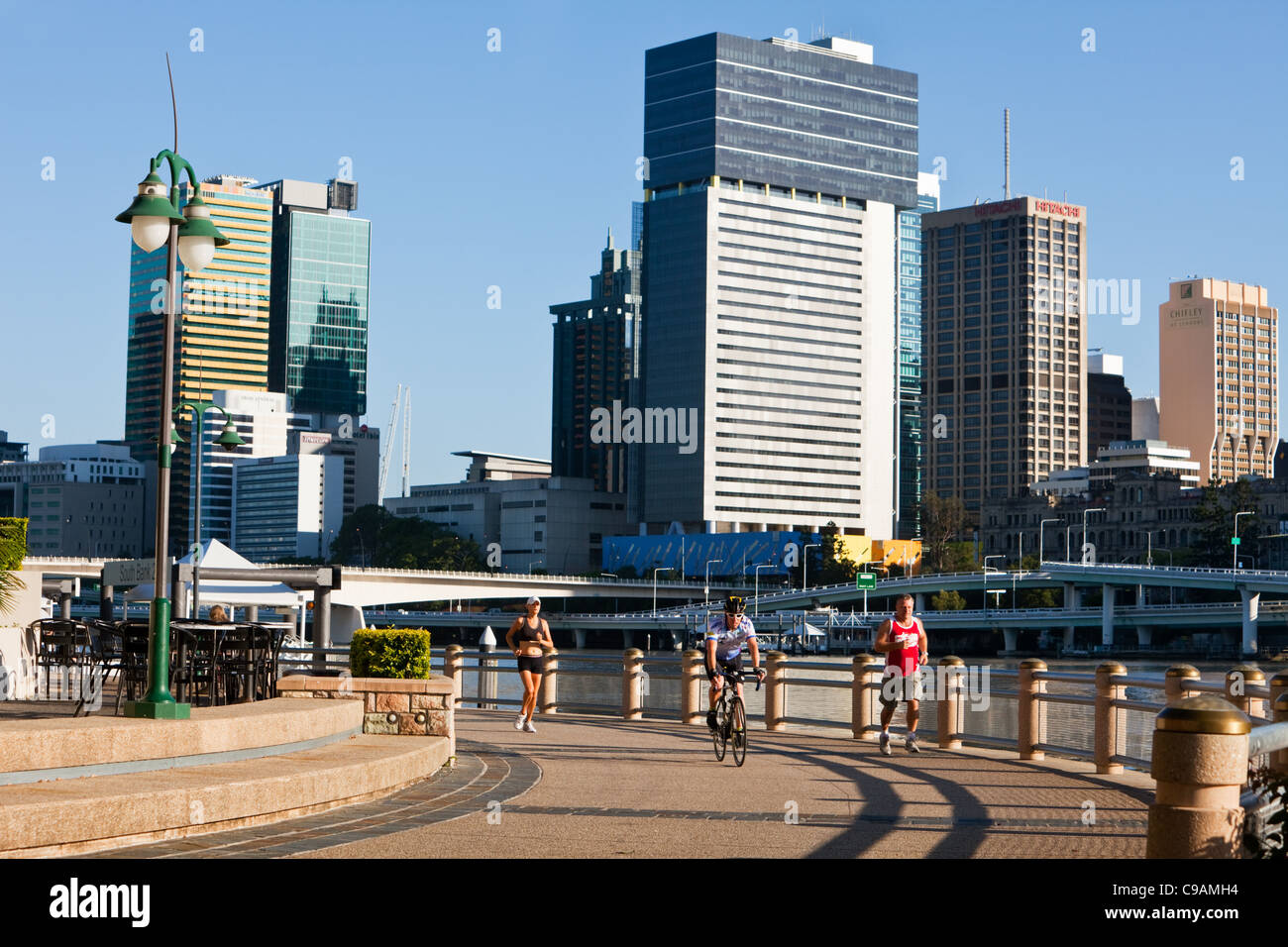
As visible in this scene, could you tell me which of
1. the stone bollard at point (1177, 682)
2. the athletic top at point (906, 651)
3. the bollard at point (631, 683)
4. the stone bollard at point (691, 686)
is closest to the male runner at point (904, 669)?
the athletic top at point (906, 651)

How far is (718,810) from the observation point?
12891 millimetres

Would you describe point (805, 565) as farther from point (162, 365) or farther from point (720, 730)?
point (162, 365)

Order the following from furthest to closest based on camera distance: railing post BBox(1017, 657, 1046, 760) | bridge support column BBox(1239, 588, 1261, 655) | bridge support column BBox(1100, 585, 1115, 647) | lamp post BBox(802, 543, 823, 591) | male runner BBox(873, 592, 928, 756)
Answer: lamp post BBox(802, 543, 823, 591), bridge support column BBox(1100, 585, 1115, 647), bridge support column BBox(1239, 588, 1261, 655), male runner BBox(873, 592, 928, 756), railing post BBox(1017, 657, 1046, 760)

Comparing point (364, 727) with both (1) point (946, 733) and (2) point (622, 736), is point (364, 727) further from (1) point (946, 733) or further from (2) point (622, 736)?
(1) point (946, 733)

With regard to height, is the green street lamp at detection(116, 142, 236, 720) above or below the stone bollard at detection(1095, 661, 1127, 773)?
above

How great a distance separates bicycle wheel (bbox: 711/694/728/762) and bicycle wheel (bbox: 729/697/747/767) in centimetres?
10

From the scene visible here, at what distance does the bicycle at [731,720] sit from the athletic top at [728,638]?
230mm

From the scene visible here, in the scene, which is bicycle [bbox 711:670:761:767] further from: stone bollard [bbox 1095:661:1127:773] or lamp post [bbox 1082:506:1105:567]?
lamp post [bbox 1082:506:1105:567]

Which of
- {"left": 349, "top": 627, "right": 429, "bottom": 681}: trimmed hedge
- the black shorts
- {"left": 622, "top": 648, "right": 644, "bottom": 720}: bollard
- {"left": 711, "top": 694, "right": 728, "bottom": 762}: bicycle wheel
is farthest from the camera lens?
{"left": 622, "top": 648, "right": 644, "bottom": 720}: bollard

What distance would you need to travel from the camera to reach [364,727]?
17000 mm

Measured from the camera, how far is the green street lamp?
12923mm

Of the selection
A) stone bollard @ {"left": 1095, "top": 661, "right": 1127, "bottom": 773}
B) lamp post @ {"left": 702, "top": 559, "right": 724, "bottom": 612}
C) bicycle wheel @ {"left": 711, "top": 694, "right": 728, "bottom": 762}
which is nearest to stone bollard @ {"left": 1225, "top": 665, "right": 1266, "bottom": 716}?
stone bollard @ {"left": 1095, "top": 661, "right": 1127, "bottom": 773}

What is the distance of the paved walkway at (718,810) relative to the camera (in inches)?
412

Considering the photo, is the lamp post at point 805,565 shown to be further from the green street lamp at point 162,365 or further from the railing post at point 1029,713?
the green street lamp at point 162,365
